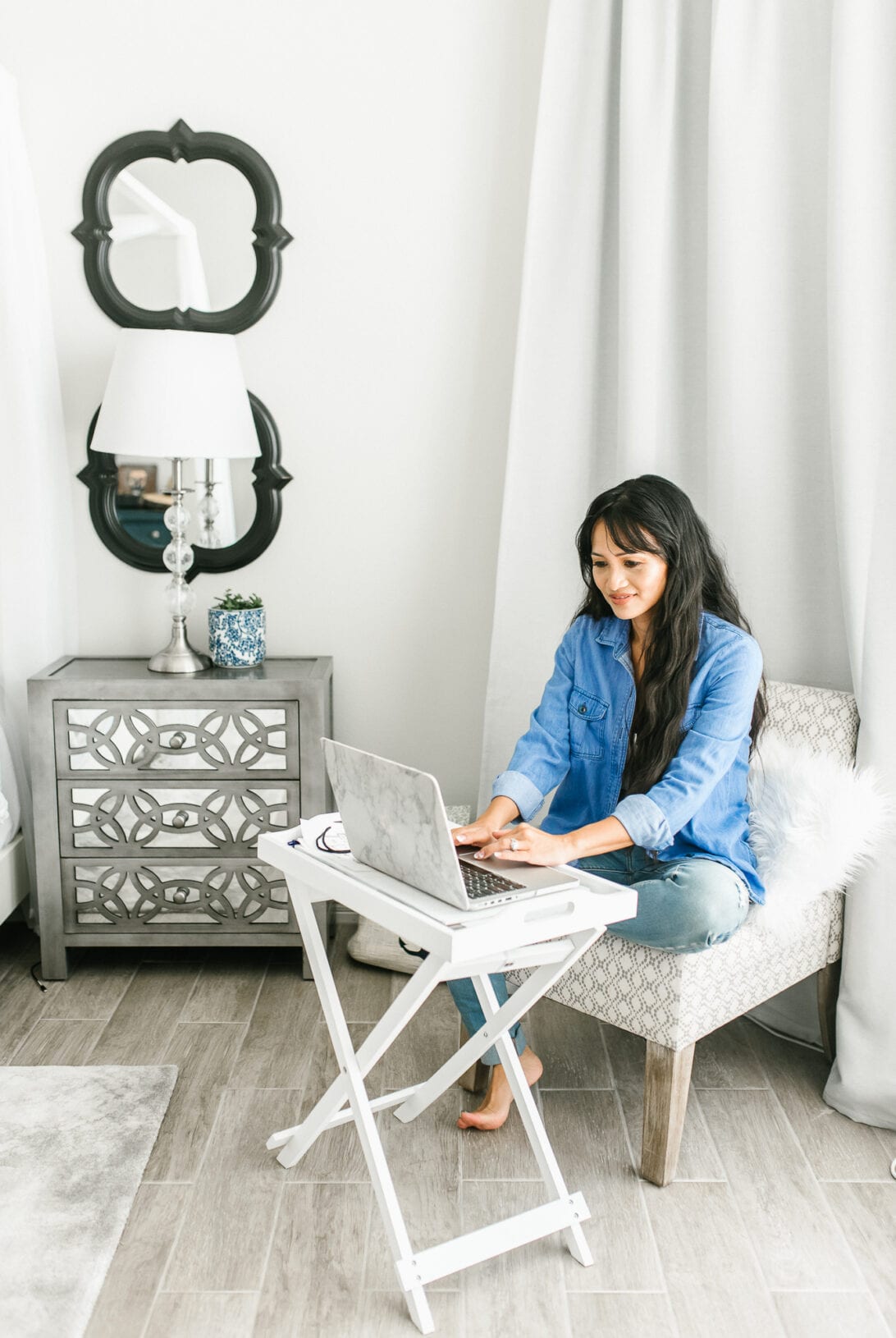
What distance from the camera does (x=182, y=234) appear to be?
2.77 metres

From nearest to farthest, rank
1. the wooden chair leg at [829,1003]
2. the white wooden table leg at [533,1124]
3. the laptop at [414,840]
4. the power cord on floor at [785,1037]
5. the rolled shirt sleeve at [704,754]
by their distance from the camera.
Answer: the laptop at [414,840], the white wooden table leg at [533,1124], the rolled shirt sleeve at [704,754], the wooden chair leg at [829,1003], the power cord on floor at [785,1037]

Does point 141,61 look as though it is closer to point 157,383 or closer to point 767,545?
point 157,383

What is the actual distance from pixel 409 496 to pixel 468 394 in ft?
0.96

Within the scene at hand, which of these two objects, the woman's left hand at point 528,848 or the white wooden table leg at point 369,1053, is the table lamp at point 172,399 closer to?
the woman's left hand at point 528,848

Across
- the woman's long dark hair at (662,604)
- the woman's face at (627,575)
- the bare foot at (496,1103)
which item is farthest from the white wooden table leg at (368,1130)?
the woman's face at (627,575)

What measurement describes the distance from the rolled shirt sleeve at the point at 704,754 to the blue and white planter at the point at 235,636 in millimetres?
1117

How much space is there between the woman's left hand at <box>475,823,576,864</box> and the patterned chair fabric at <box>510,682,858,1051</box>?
11.3 inches

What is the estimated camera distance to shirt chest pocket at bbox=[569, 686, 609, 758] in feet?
6.98

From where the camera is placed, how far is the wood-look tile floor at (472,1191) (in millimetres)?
1618

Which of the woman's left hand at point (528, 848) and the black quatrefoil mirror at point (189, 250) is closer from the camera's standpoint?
the woman's left hand at point (528, 848)

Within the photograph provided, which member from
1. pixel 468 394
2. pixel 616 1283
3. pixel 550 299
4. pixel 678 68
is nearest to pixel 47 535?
pixel 468 394

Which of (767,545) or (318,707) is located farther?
(318,707)

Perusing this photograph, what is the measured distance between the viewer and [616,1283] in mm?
1673

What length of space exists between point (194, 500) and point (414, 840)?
1620 mm
